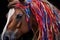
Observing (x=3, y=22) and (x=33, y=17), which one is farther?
(x=3, y=22)

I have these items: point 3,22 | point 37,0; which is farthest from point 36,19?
point 3,22

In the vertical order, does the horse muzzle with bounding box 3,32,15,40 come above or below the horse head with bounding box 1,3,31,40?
below

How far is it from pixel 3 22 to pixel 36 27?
0.63m

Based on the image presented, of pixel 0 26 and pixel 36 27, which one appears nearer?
pixel 36 27

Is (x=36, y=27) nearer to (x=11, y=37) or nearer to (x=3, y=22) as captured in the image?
(x=11, y=37)

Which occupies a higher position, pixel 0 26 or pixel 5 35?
pixel 5 35

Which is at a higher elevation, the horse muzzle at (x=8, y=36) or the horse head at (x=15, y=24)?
the horse head at (x=15, y=24)

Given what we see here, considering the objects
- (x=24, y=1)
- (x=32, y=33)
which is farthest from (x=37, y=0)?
(x=32, y=33)

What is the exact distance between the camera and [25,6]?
1287 mm

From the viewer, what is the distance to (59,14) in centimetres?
136

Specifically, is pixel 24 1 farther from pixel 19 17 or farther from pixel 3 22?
pixel 3 22

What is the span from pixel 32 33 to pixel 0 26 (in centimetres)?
62

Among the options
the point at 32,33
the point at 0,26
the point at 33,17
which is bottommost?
the point at 0,26

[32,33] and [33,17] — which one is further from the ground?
[33,17]
